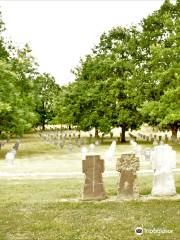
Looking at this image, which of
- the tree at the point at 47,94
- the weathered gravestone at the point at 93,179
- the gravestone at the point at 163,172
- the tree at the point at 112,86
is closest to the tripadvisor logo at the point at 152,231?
the weathered gravestone at the point at 93,179

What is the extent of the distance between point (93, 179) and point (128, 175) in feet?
3.53

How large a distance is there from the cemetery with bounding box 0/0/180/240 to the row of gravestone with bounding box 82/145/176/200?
3cm

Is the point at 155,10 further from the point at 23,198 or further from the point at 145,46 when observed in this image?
the point at 23,198

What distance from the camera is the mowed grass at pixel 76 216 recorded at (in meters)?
10.7

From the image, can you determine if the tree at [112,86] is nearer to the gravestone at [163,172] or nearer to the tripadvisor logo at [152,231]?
the gravestone at [163,172]

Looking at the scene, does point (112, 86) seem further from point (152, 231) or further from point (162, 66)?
point (152, 231)

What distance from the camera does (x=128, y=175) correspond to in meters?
14.9

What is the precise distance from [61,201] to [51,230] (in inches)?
130

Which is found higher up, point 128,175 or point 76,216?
point 128,175

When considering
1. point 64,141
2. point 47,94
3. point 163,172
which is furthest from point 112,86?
point 47,94

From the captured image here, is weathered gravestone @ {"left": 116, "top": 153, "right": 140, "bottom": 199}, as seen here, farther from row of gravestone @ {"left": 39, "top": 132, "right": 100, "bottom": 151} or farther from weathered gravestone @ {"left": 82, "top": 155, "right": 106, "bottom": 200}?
row of gravestone @ {"left": 39, "top": 132, "right": 100, "bottom": 151}

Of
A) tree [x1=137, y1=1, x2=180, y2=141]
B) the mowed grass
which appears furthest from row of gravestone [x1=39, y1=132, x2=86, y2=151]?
the mowed grass

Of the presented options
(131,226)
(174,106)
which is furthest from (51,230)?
(174,106)

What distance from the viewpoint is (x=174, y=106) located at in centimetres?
4006
